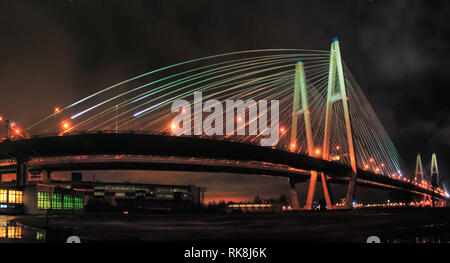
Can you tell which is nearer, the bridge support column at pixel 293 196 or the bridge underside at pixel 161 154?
the bridge underside at pixel 161 154

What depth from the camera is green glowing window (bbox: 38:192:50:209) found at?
43.8 m

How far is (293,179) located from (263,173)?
8.33 metres

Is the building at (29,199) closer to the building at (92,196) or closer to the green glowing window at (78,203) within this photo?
the building at (92,196)

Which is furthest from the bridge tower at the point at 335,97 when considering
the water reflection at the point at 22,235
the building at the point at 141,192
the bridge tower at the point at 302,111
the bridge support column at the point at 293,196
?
the building at the point at 141,192

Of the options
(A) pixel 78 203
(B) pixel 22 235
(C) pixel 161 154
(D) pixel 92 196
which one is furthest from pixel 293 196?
(D) pixel 92 196

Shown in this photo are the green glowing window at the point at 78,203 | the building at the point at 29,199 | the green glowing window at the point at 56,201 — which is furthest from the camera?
the green glowing window at the point at 78,203

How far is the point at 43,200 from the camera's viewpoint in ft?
146

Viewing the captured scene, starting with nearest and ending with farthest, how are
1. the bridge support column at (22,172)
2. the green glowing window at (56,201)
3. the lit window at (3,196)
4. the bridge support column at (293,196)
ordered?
the lit window at (3,196) < the bridge support column at (22,172) < the green glowing window at (56,201) < the bridge support column at (293,196)

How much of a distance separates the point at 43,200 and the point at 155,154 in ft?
47.7

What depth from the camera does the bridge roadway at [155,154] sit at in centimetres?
4122

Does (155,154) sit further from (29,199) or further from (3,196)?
(3,196)

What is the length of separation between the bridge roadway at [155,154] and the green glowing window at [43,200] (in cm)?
479

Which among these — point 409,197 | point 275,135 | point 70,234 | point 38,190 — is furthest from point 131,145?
point 409,197
